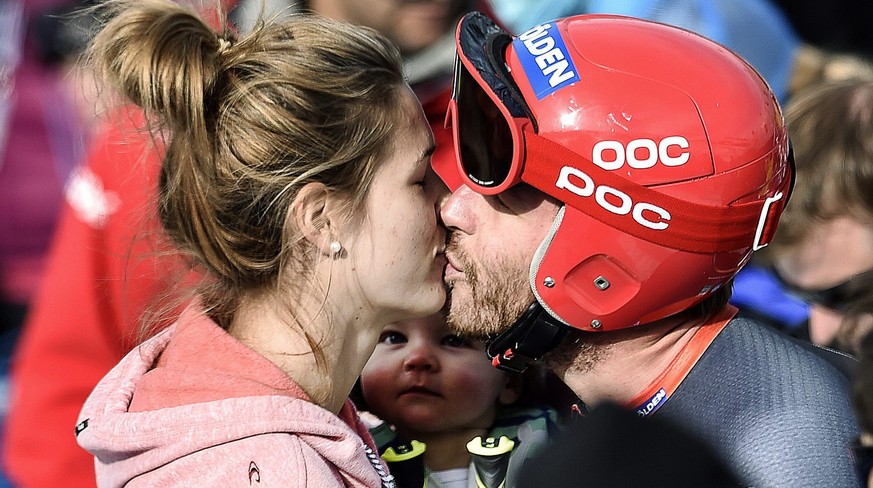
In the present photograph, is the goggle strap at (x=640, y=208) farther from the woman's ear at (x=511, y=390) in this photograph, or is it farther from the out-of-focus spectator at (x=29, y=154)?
the out-of-focus spectator at (x=29, y=154)

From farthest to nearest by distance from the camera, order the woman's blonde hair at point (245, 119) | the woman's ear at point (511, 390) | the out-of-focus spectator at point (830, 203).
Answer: the out-of-focus spectator at point (830, 203) → the woman's ear at point (511, 390) → the woman's blonde hair at point (245, 119)

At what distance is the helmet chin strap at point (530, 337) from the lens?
2494mm

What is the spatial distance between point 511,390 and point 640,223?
895 mm

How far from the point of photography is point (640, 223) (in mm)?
2326

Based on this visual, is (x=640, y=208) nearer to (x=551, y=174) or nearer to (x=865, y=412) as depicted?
(x=551, y=174)

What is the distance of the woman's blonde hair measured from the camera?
2.24 m

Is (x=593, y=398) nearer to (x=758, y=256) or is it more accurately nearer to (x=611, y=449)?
(x=611, y=449)

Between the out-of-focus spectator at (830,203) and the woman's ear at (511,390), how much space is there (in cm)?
112

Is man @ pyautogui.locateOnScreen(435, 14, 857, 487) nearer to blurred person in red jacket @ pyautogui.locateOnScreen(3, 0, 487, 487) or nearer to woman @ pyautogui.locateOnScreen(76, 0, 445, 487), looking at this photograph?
woman @ pyautogui.locateOnScreen(76, 0, 445, 487)

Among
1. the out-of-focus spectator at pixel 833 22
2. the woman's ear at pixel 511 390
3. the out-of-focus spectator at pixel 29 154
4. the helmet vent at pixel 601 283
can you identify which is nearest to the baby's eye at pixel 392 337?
the woman's ear at pixel 511 390

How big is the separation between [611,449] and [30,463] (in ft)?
7.38

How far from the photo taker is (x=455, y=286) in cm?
258

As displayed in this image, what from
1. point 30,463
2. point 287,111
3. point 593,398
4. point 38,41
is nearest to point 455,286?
point 593,398

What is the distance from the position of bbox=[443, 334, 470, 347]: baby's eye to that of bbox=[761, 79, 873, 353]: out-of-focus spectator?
4.31ft
